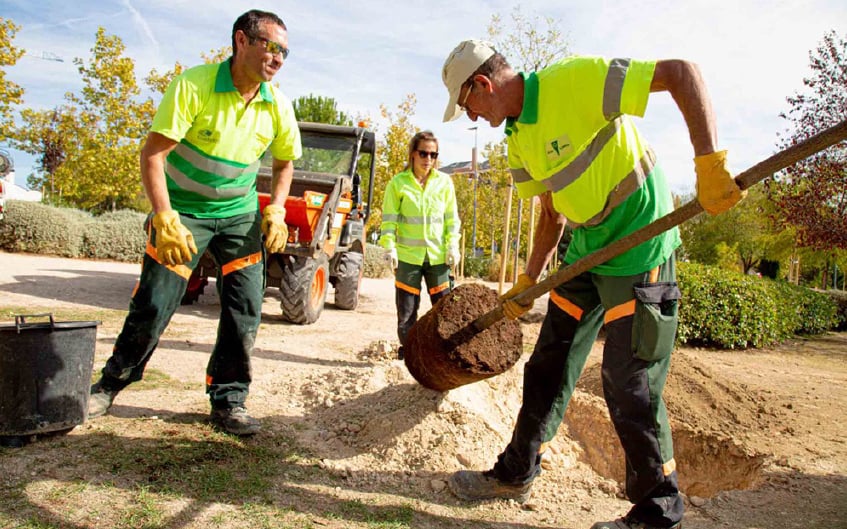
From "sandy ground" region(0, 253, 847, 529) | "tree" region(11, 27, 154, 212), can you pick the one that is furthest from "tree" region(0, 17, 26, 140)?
"sandy ground" region(0, 253, 847, 529)

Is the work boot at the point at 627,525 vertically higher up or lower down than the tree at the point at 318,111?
lower down

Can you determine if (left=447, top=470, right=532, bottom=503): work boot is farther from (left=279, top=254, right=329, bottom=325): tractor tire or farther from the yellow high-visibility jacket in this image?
(left=279, top=254, right=329, bottom=325): tractor tire

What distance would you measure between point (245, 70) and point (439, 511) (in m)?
2.27

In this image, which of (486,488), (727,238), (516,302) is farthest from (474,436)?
(727,238)

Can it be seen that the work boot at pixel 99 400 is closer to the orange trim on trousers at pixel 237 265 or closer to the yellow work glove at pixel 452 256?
the orange trim on trousers at pixel 237 265

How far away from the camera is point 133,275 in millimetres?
10891

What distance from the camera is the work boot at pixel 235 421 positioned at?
3.18 m

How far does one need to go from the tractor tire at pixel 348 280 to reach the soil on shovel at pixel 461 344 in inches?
216

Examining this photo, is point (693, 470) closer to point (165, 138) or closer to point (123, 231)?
point (165, 138)

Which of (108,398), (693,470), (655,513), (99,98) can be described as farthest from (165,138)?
(99,98)

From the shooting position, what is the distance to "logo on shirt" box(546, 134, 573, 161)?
2250 mm

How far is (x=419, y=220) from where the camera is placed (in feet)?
16.5

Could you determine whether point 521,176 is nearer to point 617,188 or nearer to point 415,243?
point 617,188

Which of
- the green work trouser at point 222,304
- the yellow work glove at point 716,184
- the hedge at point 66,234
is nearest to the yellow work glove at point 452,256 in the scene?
the green work trouser at point 222,304
